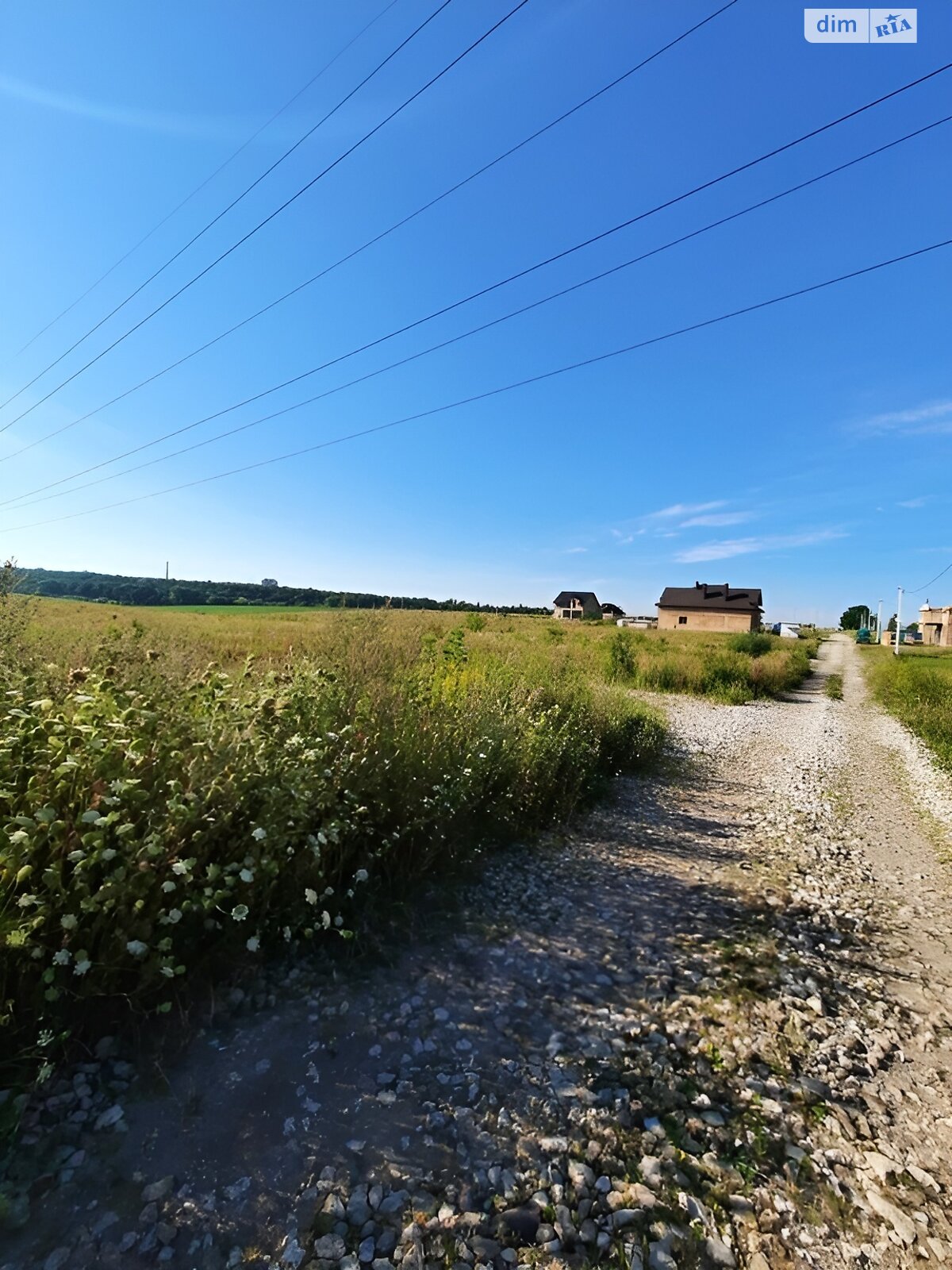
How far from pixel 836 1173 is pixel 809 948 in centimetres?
181

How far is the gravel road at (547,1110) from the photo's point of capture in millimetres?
1726

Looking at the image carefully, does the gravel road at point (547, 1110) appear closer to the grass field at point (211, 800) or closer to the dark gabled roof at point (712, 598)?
the grass field at point (211, 800)

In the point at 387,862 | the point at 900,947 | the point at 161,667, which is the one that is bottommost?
the point at 900,947

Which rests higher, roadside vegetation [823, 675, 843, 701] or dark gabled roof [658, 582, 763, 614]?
dark gabled roof [658, 582, 763, 614]

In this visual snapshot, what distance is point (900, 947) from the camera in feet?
12.4

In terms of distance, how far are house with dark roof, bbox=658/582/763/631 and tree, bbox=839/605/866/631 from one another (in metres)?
55.0

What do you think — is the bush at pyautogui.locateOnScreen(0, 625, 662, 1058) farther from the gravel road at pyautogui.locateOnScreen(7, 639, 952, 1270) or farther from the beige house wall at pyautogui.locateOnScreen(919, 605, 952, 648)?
the beige house wall at pyautogui.locateOnScreen(919, 605, 952, 648)

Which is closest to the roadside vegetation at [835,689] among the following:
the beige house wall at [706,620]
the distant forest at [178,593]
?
the distant forest at [178,593]

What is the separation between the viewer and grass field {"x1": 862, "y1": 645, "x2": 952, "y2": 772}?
37.1ft

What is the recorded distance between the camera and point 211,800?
8.50 feet

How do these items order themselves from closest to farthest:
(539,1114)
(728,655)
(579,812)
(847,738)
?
(539,1114) → (579,812) → (847,738) → (728,655)

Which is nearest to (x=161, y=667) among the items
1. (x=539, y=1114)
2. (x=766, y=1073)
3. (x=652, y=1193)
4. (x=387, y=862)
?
(x=387, y=862)

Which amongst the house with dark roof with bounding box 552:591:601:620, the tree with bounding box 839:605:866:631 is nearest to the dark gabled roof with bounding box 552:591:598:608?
the house with dark roof with bounding box 552:591:601:620

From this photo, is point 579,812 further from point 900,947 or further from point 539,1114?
point 539,1114
